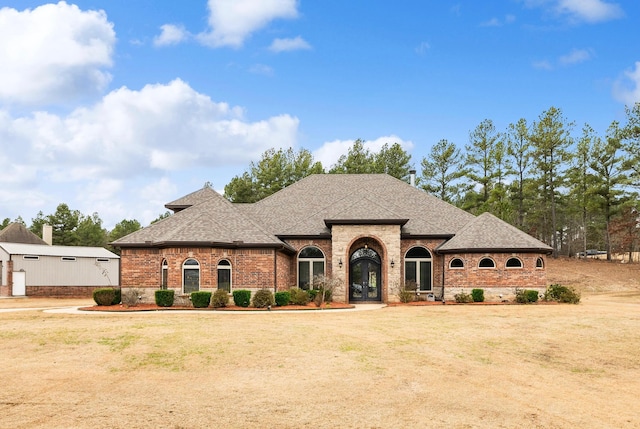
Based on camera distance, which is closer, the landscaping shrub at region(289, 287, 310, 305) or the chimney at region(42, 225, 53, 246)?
the landscaping shrub at region(289, 287, 310, 305)

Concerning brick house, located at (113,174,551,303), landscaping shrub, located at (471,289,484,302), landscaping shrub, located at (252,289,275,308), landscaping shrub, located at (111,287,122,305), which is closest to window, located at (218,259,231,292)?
brick house, located at (113,174,551,303)

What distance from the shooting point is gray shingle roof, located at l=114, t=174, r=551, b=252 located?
26.2m

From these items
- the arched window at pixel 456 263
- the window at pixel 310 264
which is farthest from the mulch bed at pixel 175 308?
the arched window at pixel 456 263

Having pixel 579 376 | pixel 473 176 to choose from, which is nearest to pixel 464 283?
pixel 579 376

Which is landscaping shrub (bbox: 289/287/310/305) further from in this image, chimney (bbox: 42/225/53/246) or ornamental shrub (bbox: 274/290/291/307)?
chimney (bbox: 42/225/53/246)

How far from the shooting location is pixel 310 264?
29.7 m

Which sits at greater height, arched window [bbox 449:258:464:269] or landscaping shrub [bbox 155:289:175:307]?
arched window [bbox 449:258:464:269]

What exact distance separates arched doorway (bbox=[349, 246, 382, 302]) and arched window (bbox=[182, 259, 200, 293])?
8827 millimetres

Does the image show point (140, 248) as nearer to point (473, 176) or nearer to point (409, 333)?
point (409, 333)

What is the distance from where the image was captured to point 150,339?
15.0 m

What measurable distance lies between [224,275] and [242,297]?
187 cm

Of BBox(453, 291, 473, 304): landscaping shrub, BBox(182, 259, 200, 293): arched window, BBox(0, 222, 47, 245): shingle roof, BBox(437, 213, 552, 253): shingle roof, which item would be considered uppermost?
BBox(0, 222, 47, 245): shingle roof

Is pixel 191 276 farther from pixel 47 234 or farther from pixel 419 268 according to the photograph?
pixel 47 234

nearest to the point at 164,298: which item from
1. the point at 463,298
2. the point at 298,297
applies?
the point at 298,297
